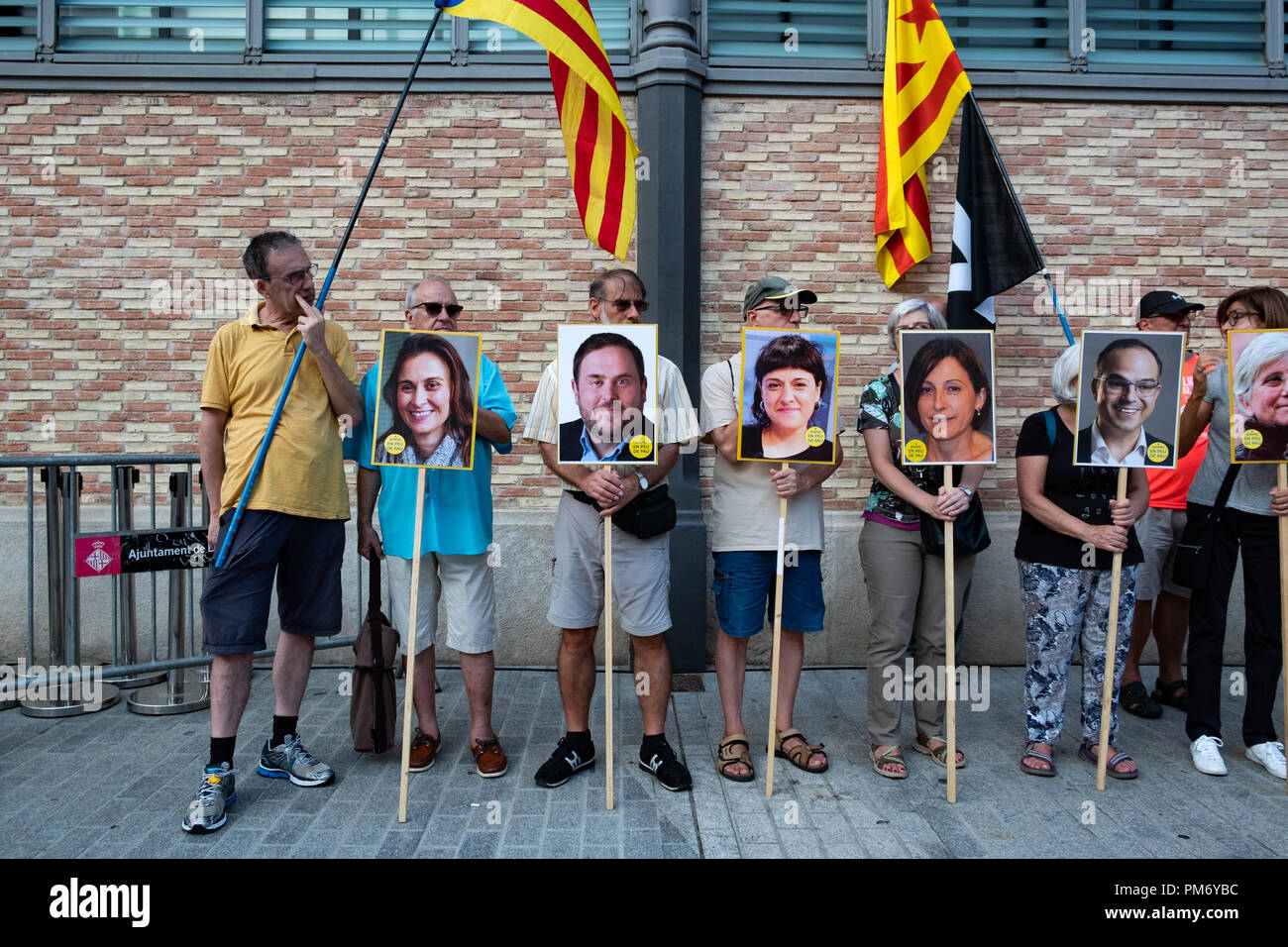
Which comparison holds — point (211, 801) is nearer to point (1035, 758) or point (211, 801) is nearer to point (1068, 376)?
point (1035, 758)

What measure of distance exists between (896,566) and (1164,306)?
1985 millimetres

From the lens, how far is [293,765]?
3.88 meters

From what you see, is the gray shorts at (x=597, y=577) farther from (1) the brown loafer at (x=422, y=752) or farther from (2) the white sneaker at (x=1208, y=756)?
(2) the white sneaker at (x=1208, y=756)

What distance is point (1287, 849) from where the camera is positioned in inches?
132

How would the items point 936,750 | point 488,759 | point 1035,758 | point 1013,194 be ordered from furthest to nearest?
point 1013,194, point 936,750, point 1035,758, point 488,759

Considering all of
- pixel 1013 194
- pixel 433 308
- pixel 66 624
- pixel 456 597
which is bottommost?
pixel 66 624

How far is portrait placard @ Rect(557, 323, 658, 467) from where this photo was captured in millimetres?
3709

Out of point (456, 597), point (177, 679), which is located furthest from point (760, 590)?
point (177, 679)

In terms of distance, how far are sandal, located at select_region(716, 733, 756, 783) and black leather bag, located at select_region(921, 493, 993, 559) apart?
1276mm

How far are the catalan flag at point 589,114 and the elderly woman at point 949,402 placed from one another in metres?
1.93

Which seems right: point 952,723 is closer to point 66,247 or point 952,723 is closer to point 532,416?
point 532,416

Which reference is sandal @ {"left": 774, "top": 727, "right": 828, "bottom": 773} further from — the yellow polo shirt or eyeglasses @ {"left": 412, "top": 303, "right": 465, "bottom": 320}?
eyeglasses @ {"left": 412, "top": 303, "right": 465, "bottom": 320}

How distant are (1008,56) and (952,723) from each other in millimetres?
4925

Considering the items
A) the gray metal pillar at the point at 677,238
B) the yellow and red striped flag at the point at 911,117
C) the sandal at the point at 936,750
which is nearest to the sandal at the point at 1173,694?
the sandal at the point at 936,750
